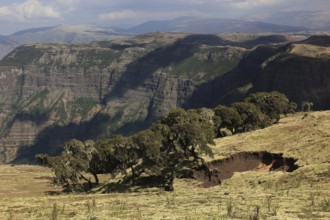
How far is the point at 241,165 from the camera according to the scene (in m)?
67.5

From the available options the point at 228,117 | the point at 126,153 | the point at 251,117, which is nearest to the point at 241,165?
the point at 126,153

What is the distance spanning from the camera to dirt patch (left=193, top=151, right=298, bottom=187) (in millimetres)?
62412

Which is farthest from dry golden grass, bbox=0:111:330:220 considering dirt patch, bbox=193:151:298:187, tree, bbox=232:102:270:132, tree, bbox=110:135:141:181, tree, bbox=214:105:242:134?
tree, bbox=232:102:270:132

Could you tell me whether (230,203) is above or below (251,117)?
above

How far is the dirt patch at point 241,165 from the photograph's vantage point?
205 feet

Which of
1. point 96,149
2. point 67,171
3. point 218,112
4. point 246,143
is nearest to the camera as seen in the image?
point 246,143

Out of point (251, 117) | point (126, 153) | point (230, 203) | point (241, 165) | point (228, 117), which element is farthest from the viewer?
point (251, 117)

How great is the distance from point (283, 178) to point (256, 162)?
1879cm

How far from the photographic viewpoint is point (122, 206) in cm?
3325

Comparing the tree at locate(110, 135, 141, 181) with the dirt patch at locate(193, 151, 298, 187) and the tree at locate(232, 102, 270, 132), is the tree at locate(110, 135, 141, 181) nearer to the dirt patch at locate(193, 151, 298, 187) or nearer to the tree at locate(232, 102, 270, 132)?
the dirt patch at locate(193, 151, 298, 187)

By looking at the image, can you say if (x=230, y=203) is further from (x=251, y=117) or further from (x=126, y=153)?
(x=251, y=117)

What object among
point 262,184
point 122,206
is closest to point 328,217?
point 122,206

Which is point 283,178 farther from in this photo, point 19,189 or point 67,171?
point 19,189

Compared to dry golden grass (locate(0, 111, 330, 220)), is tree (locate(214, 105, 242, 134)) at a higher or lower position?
lower
